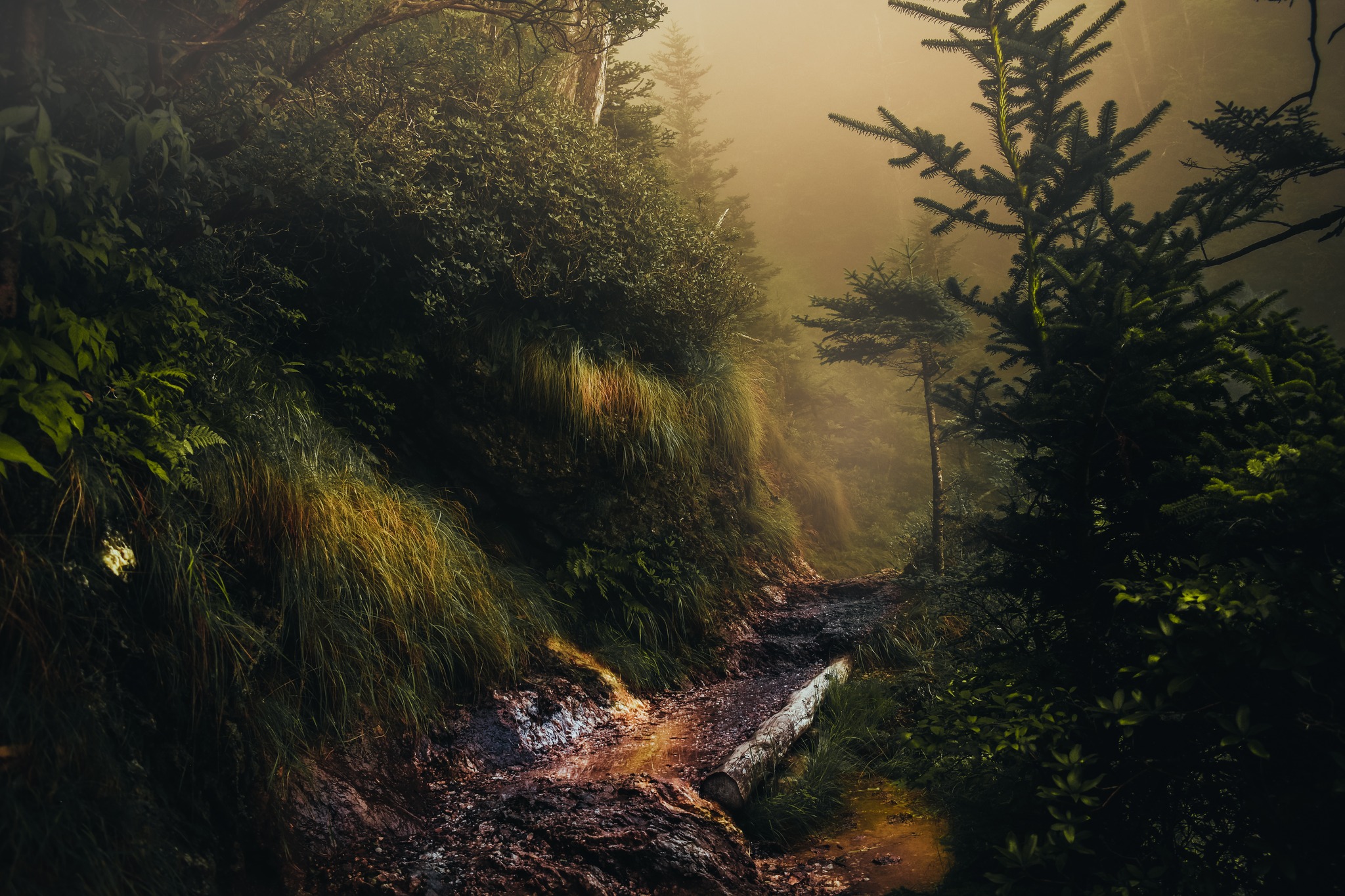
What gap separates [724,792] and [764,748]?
51 cm

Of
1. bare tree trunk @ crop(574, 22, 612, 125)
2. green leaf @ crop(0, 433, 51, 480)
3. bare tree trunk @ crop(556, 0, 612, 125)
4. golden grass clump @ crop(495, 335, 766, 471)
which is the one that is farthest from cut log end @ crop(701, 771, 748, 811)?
bare tree trunk @ crop(574, 22, 612, 125)

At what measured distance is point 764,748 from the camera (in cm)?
423

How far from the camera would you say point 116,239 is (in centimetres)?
267

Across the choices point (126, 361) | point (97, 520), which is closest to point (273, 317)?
point (126, 361)

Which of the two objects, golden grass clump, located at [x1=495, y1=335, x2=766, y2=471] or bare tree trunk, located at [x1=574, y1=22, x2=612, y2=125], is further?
bare tree trunk, located at [x1=574, y1=22, x2=612, y2=125]

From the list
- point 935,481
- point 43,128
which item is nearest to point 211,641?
point 43,128

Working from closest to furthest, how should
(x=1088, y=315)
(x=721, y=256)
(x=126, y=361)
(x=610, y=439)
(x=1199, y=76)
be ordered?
(x=1088, y=315)
(x=126, y=361)
(x=610, y=439)
(x=721, y=256)
(x=1199, y=76)

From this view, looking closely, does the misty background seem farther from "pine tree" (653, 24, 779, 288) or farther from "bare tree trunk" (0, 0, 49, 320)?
"bare tree trunk" (0, 0, 49, 320)

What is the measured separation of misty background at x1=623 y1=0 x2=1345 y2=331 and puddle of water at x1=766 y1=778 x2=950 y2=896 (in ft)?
52.8

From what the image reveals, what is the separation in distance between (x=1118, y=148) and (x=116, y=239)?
15.7ft

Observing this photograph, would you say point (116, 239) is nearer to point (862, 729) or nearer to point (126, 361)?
point (126, 361)

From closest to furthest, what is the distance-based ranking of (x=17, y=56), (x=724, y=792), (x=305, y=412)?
(x=17, y=56), (x=724, y=792), (x=305, y=412)

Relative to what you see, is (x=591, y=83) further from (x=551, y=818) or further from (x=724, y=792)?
(x=551, y=818)

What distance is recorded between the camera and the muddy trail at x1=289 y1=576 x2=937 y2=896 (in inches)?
117
